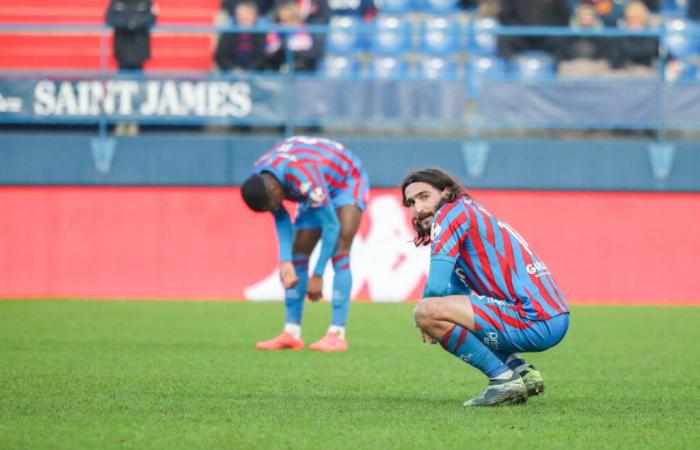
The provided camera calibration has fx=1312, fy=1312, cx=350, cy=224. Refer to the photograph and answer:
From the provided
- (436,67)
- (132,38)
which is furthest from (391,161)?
(132,38)

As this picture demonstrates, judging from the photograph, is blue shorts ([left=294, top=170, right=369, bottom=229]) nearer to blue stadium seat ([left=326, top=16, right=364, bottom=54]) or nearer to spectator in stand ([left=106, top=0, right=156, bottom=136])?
spectator in stand ([left=106, top=0, right=156, bottom=136])

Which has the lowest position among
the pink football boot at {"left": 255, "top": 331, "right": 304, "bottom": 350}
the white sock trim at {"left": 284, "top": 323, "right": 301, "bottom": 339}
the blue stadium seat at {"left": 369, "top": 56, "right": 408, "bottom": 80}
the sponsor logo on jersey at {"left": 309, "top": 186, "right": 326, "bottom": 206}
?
the pink football boot at {"left": 255, "top": 331, "right": 304, "bottom": 350}

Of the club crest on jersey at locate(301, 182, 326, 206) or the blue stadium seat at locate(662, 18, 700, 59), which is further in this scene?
the blue stadium seat at locate(662, 18, 700, 59)

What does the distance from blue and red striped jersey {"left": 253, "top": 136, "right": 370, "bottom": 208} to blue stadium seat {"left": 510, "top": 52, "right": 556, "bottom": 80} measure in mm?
6839

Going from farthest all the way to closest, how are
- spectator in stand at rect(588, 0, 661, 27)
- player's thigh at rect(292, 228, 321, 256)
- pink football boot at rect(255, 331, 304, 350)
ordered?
spectator in stand at rect(588, 0, 661, 27) < player's thigh at rect(292, 228, 321, 256) < pink football boot at rect(255, 331, 304, 350)

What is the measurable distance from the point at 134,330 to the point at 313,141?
107 inches

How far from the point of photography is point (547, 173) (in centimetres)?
1625

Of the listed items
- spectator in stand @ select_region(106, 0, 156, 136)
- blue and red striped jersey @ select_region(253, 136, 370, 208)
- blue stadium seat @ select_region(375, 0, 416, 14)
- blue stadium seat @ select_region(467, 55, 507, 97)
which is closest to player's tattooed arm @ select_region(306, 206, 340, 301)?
blue and red striped jersey @ select_region(253, 136, 370, 208)

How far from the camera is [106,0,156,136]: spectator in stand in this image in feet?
53.8

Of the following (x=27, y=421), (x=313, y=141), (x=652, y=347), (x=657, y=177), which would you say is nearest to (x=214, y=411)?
(x=27, y=421)

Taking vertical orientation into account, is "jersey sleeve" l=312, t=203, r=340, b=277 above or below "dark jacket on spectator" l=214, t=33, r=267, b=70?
below

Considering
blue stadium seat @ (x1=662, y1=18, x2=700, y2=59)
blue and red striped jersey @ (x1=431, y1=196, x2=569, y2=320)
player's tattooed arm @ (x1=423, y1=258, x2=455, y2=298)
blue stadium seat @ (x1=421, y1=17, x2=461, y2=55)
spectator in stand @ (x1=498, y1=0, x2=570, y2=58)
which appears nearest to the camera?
player's tattooed arm @ (x1=423, y1=258, x2=455, y2=298)

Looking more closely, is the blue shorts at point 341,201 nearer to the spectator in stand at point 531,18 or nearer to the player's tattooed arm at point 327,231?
the player's tattooed arm at point 327,231

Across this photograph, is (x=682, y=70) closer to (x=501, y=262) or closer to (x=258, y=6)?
(x=258, y=6)
